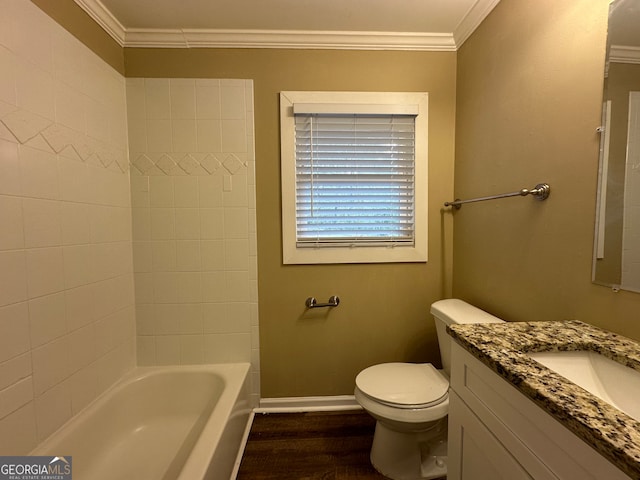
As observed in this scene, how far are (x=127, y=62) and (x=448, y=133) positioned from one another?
199 cm

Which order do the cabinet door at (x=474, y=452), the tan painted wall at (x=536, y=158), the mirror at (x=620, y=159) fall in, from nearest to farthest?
the cabinet door at (x=474, y=452), the mirror at (x=620, y=159), the tan painted wall at (x=536, y=158)

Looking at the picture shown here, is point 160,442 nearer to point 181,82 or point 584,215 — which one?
point 181,82

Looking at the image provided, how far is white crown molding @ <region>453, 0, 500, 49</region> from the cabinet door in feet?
5.86

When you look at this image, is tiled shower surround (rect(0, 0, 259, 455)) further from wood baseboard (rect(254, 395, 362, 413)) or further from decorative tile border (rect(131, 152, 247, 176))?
wood baseboard (rect(254, 395, 362, 413))

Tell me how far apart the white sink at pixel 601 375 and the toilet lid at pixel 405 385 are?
535mm

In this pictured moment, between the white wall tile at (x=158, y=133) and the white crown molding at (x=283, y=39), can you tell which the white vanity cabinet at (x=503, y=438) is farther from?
the white wall tile at (x=158, y=133)

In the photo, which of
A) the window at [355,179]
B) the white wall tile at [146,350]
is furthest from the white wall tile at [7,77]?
the white wall tile at [146,350]

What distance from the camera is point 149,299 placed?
1.60 m

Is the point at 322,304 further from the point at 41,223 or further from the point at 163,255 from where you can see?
the point at 41,223

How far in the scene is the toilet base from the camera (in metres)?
1.23

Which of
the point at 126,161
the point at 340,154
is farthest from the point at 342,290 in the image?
the point at 126,161

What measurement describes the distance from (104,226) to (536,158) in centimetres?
207

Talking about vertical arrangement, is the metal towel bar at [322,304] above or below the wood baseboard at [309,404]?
above

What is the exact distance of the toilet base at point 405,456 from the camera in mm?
1230
